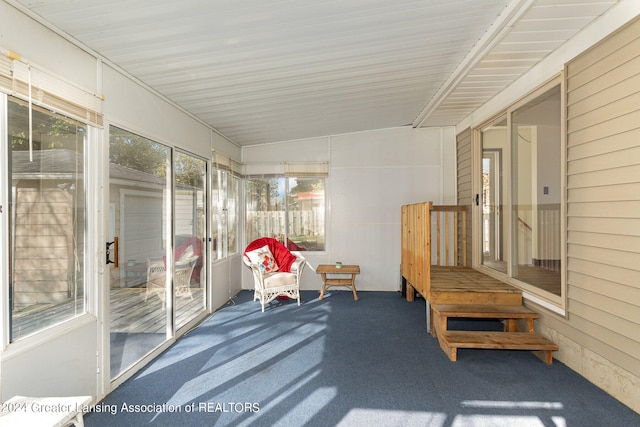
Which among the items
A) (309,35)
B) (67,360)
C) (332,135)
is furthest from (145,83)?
(332,135)

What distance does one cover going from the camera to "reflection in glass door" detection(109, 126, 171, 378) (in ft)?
8.40

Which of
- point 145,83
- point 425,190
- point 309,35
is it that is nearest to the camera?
point 309,35

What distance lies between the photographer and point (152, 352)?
9.56 feet

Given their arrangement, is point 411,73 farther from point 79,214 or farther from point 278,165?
point 79,214

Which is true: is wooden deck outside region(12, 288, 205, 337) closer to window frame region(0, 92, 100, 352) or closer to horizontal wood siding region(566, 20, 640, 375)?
window frame region(0, 92, 100, 352)

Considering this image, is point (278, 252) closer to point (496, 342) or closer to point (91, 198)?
point (91, 198)

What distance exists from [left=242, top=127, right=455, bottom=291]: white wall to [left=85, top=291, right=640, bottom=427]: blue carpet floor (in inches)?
75.3

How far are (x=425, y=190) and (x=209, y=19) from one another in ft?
14.0

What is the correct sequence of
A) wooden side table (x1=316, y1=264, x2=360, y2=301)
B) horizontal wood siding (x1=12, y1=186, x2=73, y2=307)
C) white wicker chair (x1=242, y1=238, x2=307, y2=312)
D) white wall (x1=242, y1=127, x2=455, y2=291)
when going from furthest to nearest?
white wall (x1=242, y1=127, x2=455, y2=291)
wooden side table (x1=316, y1=264, x2=360, y2=301)
white wicker chair (x1=242, y1=238, x2=307, y2=312)
horizontal wood siding (x1=12, y1=186, x2=73, y2=307)

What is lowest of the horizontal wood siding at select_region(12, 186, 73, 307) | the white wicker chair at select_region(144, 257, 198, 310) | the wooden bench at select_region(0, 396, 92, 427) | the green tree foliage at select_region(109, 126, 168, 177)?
the wooden bench at select_region(0, 396, 92, 427)

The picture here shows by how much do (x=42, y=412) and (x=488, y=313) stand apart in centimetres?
339

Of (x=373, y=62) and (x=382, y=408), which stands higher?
(x=373, y=62)

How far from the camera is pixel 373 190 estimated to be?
548 cm

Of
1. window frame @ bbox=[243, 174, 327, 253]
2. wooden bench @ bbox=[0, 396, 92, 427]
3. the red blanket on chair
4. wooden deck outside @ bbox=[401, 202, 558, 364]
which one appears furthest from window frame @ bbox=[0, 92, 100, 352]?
window frame @ bbox=[243, 174, 327, 253]
